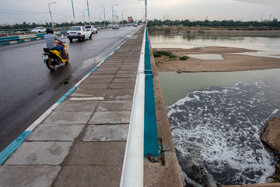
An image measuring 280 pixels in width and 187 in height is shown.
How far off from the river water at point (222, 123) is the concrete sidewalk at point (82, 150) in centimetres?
229

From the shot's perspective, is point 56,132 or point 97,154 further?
point 56,132

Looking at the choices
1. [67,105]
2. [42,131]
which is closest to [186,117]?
[67,105]

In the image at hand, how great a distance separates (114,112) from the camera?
3805mm

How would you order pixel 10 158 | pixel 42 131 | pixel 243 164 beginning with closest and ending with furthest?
1. pixel 10 158
2. pixel 42 131
3. pixel 243 164

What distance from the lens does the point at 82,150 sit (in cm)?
266

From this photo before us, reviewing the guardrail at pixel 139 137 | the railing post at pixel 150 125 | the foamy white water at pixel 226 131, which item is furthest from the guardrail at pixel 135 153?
the foamy white water at pixel 226 131

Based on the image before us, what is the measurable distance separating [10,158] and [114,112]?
1916mm

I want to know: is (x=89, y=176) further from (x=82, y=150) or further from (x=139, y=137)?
(x=139, y=137)

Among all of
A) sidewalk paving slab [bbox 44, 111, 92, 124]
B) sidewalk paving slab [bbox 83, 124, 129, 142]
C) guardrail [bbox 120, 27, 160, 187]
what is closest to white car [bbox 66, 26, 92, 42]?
sidewalk paving slab [bbox 44, 111, 92, 124]

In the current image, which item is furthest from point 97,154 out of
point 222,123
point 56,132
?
point 222,123

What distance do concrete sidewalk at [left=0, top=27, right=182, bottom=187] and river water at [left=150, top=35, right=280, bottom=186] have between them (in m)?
2.29

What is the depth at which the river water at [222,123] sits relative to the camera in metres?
4.77

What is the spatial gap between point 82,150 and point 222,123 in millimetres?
5907

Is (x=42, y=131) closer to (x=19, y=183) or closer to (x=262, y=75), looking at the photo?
(x=19, y=183)
